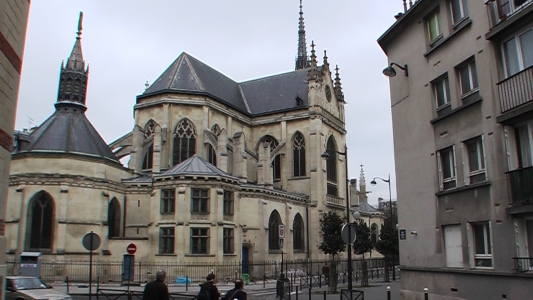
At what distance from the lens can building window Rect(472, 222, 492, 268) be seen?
513 inches

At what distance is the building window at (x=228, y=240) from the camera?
31875 mm

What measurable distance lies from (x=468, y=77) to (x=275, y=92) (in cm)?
3730

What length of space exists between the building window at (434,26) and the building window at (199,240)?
63.2ft

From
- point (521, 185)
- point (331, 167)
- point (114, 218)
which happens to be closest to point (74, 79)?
point (114, 218)

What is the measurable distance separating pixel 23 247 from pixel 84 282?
4260mm

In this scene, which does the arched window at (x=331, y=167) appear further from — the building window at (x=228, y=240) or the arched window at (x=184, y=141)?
the building window at (x=228, y=240)

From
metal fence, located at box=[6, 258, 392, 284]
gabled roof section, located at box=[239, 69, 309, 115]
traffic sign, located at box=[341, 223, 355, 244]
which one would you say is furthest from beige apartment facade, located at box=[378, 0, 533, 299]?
gabled roof section, located at box=[239, 69, 309, 115]

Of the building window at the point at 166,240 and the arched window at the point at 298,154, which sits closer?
the building window at the point at 166,240

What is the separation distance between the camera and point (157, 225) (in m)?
30.7

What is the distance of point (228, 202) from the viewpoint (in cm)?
3225

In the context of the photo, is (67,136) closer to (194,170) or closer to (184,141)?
(194,170)

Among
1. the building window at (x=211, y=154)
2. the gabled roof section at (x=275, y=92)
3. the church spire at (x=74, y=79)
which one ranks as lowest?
the building window at (x=211, y=154)

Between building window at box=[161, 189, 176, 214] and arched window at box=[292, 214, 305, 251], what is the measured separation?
1349cm

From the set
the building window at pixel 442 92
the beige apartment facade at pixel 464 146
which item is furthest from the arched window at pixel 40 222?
the building window at pixel 442 92
